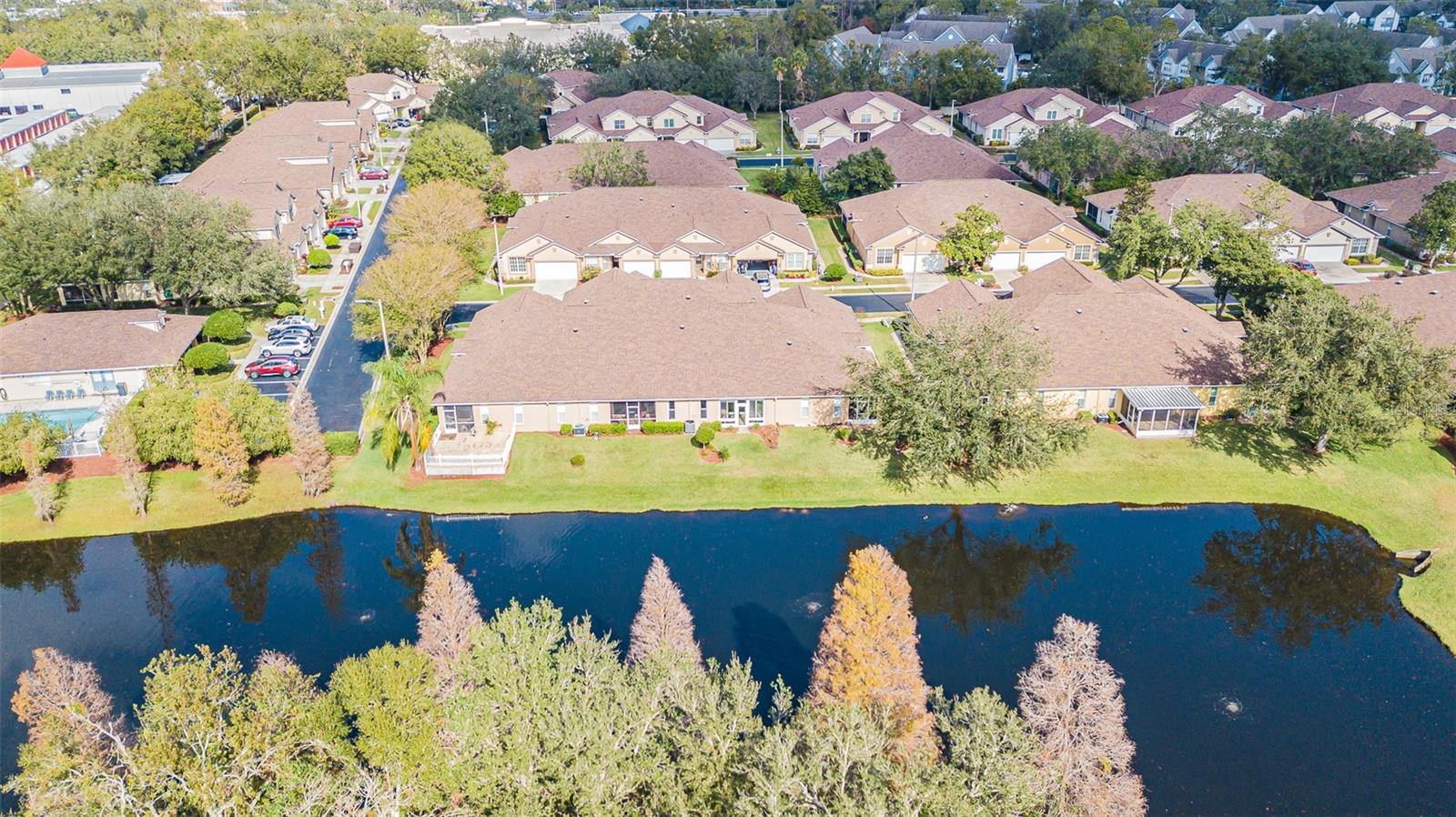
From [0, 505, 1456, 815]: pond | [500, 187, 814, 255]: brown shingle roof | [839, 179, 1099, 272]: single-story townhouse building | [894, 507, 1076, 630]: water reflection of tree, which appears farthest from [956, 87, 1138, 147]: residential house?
[894, 507, 1076, 630]: water reflection of tree

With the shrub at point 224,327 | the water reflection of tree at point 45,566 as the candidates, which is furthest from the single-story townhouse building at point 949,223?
the water reflection of tree at point 45,566

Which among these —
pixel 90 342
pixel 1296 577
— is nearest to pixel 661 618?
pixel 1296 577

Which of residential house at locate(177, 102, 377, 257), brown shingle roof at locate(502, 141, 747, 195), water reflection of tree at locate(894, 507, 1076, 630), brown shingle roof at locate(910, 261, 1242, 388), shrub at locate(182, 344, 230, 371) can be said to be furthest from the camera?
brown shingle roof at locate(502, 141, 747, 195)

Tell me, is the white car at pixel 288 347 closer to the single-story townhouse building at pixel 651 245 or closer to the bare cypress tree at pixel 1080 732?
the single-story townhouse building at pixel 651 245

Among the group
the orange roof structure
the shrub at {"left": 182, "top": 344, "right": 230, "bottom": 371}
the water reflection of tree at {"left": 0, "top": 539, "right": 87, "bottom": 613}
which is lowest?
the water reflection of tree at {"left": 0, "top": 539, "right": 87, "bottom": 613}

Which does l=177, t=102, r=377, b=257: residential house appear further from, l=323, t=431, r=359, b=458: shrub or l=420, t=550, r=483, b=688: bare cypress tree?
l=420, t=550, r=483, b=688: bare cypress tree

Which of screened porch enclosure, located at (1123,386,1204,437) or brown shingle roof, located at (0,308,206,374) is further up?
brown shingle roof, located at (0,308,206,374)

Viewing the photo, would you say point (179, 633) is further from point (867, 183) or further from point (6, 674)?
point (867, 183)

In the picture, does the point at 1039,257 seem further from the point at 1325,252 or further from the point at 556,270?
the point at 556,270
